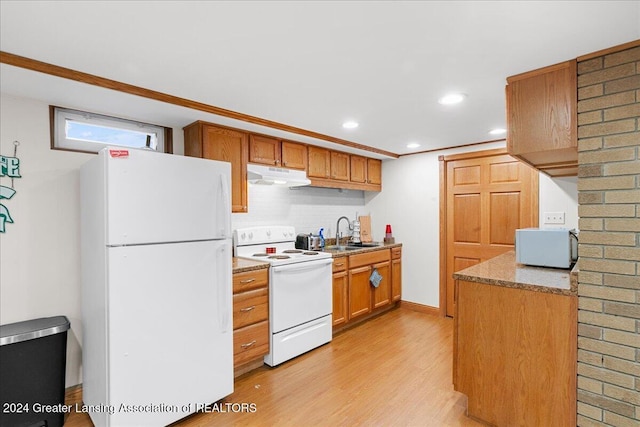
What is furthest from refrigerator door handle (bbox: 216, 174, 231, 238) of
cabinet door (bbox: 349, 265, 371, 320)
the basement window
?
cabinet door (bbox: 349, 265, 371, 320)

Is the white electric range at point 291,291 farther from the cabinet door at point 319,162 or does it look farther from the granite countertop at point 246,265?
the cabinet door at point 319,162

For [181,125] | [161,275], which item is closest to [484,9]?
[161,275]

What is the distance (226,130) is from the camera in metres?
2.85

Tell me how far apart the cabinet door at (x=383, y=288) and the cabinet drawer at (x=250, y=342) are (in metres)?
1.66

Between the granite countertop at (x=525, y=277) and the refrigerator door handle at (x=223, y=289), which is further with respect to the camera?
the refrigerator door handle at (x=223, y=289)

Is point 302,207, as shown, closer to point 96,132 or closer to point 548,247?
point 96,132

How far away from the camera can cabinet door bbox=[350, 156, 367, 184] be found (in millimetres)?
4180

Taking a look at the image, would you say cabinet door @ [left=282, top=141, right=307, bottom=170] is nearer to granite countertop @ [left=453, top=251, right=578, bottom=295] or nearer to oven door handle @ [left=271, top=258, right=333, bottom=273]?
oven door handle @ [left=271, top=258, right=333, bottom=273]

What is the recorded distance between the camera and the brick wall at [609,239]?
1.56 metres

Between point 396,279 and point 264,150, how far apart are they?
8.16ft

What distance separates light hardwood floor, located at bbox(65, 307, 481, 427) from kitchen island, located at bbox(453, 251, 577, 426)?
276mm

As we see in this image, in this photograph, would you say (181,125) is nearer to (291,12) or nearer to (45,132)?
(45,132)

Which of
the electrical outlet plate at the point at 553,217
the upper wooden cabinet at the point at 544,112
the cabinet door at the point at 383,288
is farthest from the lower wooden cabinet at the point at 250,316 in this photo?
the electrical outlet plate at the point at 553,217

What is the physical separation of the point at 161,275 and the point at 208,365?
27.8 inches
